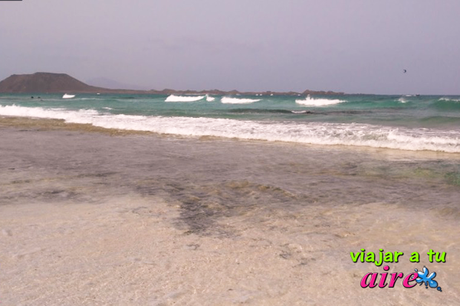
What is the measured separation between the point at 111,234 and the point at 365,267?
2.32 m

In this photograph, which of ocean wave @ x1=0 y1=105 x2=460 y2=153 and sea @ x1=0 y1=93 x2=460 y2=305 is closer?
Result: sea @ x1=0 y1=93 x2=460 y2=305

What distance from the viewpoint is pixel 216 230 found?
4.19 metres

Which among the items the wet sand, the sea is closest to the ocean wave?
the sea

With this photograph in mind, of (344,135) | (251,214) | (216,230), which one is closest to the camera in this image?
(216,230)

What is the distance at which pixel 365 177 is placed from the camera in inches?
280

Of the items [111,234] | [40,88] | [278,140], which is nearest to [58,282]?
[111,234]

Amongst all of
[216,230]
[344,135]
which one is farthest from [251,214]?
[344,135]

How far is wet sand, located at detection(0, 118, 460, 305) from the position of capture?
9.53 ft

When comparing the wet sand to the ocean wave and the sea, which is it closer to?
the sea

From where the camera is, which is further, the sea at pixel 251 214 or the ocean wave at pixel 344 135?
the ocean wave at pixel 344 135

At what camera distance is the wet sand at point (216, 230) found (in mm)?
2904

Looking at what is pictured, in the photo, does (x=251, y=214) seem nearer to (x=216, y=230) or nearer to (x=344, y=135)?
(x=216, y=230)

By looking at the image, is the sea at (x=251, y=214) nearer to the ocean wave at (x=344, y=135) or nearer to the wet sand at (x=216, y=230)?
the wet sand at (x=216, y=230)

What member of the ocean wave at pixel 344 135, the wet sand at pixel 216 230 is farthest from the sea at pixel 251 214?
the ocean wave at pixel 344 135
